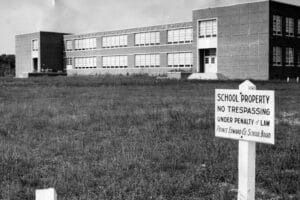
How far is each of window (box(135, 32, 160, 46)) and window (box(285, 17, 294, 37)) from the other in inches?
790

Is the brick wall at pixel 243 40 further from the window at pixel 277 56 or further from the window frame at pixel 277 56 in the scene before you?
the window at pixel 277 56

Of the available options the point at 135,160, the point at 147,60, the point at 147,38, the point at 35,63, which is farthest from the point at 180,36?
the point at 135,160

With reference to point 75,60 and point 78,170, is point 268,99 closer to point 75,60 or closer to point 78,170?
point 78,170

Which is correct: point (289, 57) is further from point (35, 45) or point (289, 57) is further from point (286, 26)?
point (35, 45)

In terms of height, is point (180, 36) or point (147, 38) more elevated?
point (147, 38)

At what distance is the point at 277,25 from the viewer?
5762 centimetres

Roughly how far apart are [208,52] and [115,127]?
51745mm

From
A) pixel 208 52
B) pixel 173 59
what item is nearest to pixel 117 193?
pixel 208 52

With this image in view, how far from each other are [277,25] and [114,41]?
3213 cm

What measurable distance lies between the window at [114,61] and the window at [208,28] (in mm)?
19284

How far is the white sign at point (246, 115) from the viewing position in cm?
475

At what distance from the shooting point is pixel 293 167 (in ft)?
26.1

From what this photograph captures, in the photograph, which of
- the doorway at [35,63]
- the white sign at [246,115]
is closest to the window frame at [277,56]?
the white sign at [246,115]

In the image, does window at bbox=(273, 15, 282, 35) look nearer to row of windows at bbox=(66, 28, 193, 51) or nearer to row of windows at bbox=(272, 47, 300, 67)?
row of windows at bbox=(272, 47, 300, 67)
